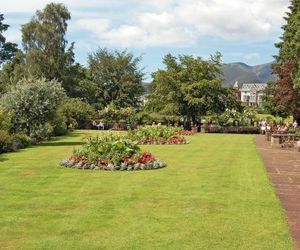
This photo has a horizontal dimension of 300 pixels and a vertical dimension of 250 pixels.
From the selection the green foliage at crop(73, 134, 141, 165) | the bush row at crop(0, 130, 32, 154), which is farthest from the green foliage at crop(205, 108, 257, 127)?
the green foliage at crop(73, 134, 141, 165)

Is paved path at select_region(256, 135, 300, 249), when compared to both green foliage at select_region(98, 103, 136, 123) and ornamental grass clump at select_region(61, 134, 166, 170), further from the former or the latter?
green foliage at select_region(98, 103, 136, 123)

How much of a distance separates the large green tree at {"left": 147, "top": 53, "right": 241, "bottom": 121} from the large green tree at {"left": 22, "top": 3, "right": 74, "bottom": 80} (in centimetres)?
1096

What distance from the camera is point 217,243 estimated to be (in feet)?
24.0

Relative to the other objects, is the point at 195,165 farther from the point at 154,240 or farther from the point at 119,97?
the point at 119,97

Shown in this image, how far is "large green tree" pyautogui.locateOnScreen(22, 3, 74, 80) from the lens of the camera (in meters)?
52.9

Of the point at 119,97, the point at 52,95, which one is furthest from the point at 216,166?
the point at 119,97

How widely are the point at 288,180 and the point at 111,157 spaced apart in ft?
17.6

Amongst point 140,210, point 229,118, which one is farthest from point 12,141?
point 229,118

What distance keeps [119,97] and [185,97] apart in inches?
651

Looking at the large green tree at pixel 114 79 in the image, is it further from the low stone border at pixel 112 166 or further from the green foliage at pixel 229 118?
the low stone border at pixel 112 166

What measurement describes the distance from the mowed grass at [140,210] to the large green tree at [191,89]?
34.5 meters

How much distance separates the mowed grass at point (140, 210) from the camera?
24.5 feet

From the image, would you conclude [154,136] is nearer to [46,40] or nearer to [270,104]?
[270,104]

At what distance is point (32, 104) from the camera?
84.8 ft
